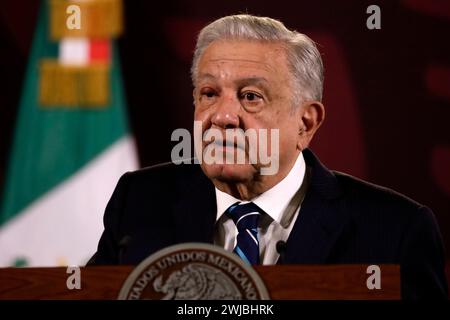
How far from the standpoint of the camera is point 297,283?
212cm

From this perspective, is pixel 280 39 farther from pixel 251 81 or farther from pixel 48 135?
pixel 48 135

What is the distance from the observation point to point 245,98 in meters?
2.41

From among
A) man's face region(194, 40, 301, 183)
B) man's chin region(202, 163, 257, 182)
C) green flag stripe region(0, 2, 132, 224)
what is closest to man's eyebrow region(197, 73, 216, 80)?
man's face region(194, 40, 301, 183)

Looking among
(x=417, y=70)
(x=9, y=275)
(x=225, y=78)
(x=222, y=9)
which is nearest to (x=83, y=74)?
(x=222, y=9)

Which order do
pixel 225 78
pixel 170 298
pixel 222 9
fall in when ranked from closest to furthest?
1. pixel 170 298
2. pixel 225 78
3. pixel 222 9

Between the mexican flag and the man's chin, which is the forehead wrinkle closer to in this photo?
the man's chin

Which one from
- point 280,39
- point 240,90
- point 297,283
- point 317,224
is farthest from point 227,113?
point 297,283

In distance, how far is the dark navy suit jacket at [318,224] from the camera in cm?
233

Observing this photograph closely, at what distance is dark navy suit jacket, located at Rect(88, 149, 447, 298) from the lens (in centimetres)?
233

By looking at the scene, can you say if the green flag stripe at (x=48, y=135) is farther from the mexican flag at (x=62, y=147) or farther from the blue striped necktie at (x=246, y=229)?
the blue striped necktie at (x=246, y=229)

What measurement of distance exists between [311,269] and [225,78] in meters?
0.67

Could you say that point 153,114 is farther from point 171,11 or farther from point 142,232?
point 142,232

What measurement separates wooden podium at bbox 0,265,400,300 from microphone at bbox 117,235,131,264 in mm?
118

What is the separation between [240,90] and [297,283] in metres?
0.65
